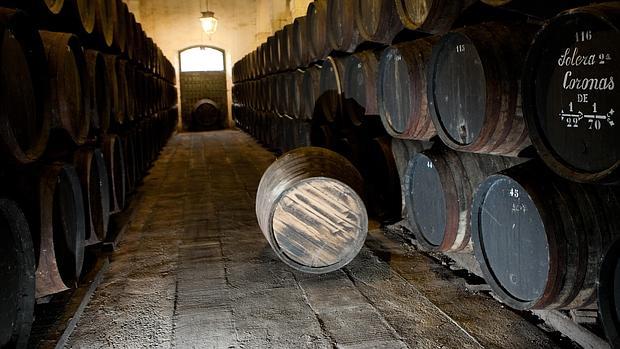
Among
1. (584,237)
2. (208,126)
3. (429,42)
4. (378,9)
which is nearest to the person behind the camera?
(584,237)

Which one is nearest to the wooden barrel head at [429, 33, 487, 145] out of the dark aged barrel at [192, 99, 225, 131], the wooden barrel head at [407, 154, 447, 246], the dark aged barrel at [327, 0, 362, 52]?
the wooden barrel head at [407, 154, 447, 246]

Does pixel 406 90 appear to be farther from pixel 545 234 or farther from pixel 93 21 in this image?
pixel 93 21

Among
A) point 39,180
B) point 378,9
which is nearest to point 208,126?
point 378,9

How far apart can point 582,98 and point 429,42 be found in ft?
5.84

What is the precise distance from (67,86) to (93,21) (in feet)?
3.89

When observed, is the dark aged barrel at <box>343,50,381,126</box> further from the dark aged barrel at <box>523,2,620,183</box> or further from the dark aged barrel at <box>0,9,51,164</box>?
the dark aged barrel at <box>0,9,51,164</box>

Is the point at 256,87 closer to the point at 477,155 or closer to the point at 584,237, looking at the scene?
the point at 477,155

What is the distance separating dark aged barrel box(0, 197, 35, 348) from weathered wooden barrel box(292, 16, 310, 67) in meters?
4.91

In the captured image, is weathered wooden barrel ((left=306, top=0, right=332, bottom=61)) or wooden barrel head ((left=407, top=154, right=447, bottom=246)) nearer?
wooden barrel head ((left=407, top=154, right=447, bottom=246))

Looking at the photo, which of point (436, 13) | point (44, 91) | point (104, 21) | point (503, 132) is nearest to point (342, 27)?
point (436, 13)

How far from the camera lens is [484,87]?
2.67m

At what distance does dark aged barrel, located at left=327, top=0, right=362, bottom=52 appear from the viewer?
194 inches

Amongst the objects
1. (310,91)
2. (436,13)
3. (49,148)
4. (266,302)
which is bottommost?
(266,302)

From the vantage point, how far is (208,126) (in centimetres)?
1881
